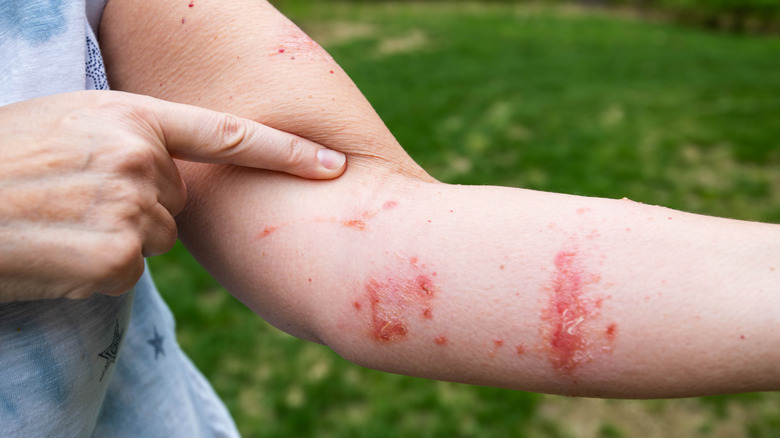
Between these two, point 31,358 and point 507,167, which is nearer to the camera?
point 31,358

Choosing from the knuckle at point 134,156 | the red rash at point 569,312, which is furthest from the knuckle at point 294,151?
the red rash at point 569,312

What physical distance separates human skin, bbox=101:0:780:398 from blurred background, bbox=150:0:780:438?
1.98 m

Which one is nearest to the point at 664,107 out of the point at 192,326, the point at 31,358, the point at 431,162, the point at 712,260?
the point at 431,162

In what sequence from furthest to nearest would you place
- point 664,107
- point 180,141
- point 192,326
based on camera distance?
point 664,107
point 192,326
point 180,141

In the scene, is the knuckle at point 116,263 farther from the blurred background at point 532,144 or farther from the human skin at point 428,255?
the blurred background at point 532,144

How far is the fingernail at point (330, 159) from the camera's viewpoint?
101 cm

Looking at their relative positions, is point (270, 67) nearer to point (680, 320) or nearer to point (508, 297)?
point (508, 297)

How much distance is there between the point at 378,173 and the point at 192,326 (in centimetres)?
274

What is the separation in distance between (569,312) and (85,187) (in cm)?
76

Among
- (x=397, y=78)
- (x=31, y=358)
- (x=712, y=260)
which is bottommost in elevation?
(x=397, y=78)

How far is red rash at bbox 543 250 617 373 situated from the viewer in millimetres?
855

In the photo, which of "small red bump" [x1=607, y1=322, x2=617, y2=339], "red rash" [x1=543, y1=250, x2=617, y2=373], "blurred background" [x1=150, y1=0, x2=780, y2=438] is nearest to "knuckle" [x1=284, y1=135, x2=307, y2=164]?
"red rash" [x1=543, y1=250, x2=617, y2=373]

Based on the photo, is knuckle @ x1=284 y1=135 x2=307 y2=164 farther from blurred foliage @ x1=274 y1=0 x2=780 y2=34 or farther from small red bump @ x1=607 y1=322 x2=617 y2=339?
blurred foliage @ x1=274 y1=0 x2=780 y2=34

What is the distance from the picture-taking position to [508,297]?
88 cm
